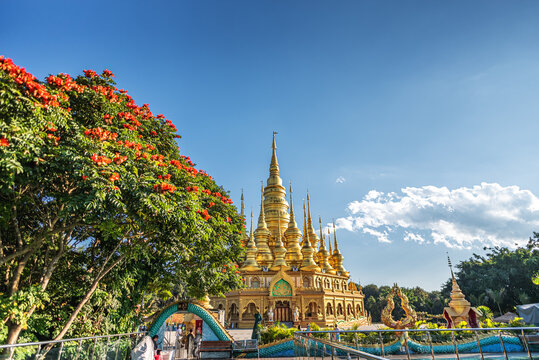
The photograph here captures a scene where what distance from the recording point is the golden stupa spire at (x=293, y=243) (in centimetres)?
4212

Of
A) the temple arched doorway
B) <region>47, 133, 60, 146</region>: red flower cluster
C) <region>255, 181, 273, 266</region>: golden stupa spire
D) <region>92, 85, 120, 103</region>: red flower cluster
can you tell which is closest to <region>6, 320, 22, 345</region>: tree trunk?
<region>47, 133, 60, 146</region>: red flower cluster

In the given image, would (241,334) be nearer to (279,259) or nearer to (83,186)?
(279,259)

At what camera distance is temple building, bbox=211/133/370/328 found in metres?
34.3

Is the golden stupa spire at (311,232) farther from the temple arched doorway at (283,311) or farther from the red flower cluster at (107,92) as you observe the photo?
the red flower cluster at (107,92)

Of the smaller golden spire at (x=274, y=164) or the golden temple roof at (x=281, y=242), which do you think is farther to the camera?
the smaller golden spire at (x=274, y=164)

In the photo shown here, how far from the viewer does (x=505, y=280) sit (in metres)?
38.8

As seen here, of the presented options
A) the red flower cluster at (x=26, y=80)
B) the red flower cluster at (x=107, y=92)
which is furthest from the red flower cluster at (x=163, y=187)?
the red flower cluster at (x=107, y=92)

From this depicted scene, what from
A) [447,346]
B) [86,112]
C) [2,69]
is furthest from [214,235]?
[447,346]

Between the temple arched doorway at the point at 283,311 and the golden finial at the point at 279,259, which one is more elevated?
the golden finial at the point at 279,259

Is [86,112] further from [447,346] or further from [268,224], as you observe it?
[268,224]

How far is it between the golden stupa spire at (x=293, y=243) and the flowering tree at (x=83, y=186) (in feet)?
98.5

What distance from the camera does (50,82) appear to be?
29.8 ft

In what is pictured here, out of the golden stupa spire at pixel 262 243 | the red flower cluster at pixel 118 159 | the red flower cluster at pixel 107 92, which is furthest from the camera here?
the golden stupa spire at pixel 262 243

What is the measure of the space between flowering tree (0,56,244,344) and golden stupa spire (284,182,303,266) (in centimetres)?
3003
